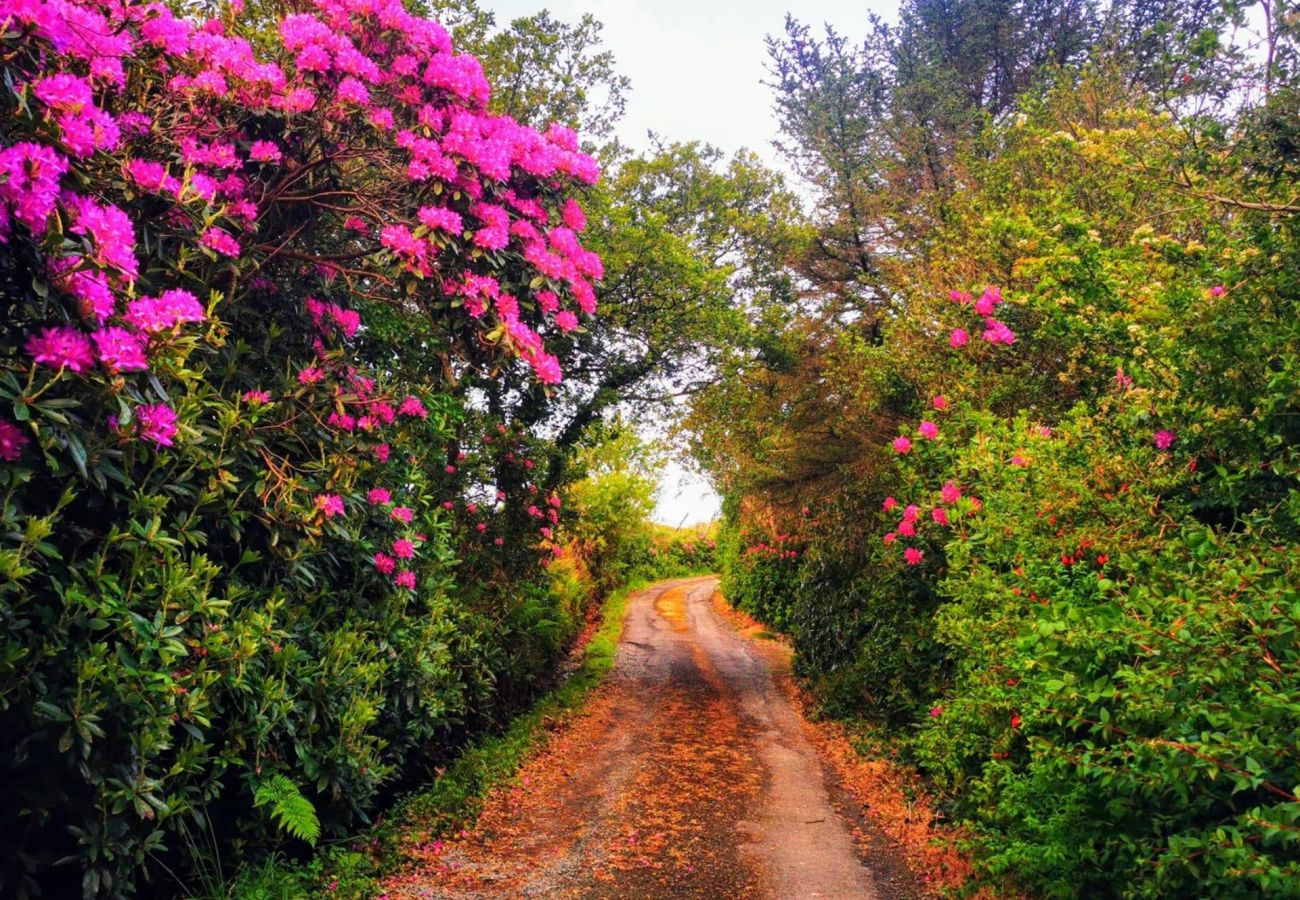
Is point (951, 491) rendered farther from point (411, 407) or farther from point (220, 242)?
point (220, 242)

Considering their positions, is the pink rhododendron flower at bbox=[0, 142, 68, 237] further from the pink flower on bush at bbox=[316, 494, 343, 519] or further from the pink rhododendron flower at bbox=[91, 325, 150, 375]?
the pink flower on bush at bbox=[316, 494, 343, 519]

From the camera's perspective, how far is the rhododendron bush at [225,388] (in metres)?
3.18

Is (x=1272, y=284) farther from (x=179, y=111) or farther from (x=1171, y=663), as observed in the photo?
(x=179, y=111)

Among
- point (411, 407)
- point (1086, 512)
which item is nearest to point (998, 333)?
point (1086, 512)

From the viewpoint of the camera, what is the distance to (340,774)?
5.28m

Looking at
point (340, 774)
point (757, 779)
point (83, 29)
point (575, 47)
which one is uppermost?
point (575, 47)

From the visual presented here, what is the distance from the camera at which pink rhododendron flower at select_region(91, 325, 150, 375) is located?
3.18 meters

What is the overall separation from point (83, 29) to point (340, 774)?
4447mm

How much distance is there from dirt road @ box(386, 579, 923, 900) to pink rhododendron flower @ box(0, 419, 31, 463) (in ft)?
12.4

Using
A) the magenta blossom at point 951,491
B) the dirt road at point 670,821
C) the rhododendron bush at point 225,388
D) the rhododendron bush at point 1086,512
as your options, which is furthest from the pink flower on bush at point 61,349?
the magenta blossom at point 951,491

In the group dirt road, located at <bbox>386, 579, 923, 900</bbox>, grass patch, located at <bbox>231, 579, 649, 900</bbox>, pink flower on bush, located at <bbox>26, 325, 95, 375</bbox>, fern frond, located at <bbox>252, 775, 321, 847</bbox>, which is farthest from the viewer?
dirt road, located at <bbox>386, 579, 923, 900</bbox>

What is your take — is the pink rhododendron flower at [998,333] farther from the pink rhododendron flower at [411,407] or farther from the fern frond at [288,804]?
the fern frond at [288,804]

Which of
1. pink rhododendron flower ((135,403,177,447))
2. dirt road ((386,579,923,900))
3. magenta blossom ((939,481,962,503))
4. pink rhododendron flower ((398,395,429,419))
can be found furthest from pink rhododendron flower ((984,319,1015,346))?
pink rhododendron flower ((135,403,177,447))

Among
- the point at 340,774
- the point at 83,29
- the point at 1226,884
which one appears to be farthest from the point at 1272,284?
the point at 340,774
